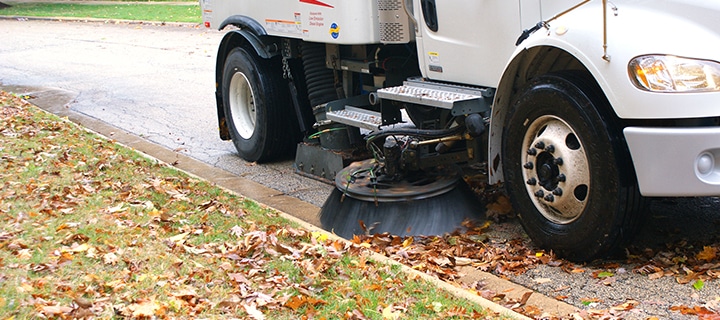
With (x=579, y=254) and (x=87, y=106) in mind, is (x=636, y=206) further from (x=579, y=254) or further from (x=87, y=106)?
(x=87, y=106)

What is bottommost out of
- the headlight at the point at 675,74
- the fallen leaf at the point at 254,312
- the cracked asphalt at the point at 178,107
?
the cracked asphalt at the point at 178,107

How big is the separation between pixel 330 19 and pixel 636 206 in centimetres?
300

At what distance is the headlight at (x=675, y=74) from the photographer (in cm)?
439

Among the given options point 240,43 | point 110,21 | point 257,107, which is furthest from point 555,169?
point 110,21

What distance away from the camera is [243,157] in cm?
898

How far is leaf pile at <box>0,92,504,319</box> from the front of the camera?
457 centimetres

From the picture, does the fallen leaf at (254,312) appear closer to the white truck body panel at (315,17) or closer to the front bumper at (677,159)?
the front bumper at (677,159)

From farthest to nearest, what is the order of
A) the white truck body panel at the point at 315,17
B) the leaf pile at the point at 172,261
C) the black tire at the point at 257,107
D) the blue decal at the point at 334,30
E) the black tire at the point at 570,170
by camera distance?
the black tire at the point at 257,107, the blue decal at the point at 334,30, the white truck body panel at the point at 315,17, the black tire at the point at 570,170, the leaf pile at the point at 172,261

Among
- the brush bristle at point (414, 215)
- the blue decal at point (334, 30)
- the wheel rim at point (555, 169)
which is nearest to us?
the wheel rim at point (555, 169)

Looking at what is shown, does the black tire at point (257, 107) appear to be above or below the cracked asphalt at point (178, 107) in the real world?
above

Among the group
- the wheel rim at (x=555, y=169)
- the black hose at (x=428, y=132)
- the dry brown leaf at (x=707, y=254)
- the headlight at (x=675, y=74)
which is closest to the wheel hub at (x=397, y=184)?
the black hose at (x=428, y=132)

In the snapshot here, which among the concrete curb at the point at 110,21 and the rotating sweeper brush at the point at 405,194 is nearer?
the rotating sweeper brush at the point at 405,194

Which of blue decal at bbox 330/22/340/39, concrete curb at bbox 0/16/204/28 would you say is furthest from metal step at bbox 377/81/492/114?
concrete curb at bbox 0/16/204/28

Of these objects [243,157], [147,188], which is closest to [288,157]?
[243,157]
